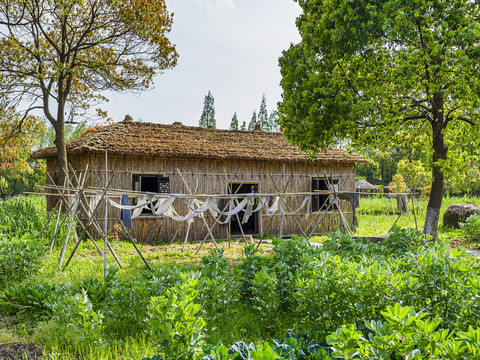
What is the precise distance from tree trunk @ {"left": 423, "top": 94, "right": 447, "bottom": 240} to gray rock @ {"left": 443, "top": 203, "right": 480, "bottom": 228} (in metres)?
6.03

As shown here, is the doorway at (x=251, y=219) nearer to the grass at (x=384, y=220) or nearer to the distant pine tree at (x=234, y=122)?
the grass at (x=384, y=220)

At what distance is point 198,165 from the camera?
13.0 m

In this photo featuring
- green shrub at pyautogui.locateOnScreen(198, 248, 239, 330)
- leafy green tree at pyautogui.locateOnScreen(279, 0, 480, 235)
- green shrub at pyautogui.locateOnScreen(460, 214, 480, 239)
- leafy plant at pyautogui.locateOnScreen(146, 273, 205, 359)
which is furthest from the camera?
green shrub at pyautogui.locateOnScreen(460, 214, 480, 239)

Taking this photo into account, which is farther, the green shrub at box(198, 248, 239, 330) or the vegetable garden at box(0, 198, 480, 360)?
the green shrub at box(198, 248, 239, 330)

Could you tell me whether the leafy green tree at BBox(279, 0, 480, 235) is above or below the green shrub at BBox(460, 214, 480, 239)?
above

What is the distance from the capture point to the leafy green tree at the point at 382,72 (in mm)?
6668

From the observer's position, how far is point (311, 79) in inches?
309

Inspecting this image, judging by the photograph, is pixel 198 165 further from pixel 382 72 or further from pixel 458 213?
pixel 458 213

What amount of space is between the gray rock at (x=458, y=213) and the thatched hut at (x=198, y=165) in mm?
3564

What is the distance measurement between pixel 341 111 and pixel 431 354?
20.8ft

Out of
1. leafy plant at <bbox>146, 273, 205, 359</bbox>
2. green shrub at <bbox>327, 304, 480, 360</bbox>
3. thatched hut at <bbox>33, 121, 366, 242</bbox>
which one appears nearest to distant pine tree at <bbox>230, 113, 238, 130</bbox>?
thatched hut at <bbox>33, 121, 366, 242</bbox>

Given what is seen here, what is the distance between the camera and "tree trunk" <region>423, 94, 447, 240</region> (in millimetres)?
8344

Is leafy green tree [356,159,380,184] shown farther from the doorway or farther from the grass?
the doorway

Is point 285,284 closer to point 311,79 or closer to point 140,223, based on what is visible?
point 311,79
